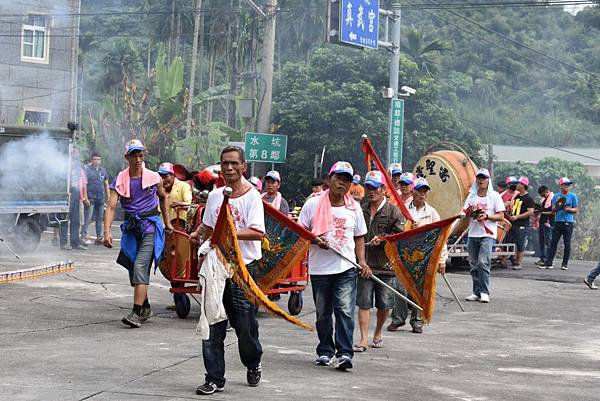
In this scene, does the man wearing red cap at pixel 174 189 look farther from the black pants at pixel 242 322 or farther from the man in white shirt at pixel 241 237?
the black pants at pixel 242 322

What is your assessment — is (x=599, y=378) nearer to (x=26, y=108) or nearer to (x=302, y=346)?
(x=302, y=346)

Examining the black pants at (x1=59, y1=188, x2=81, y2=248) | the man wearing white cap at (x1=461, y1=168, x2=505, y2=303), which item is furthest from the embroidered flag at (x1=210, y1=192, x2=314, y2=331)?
the black pants at (x1=59, y1=188, x2=81, y2=248)

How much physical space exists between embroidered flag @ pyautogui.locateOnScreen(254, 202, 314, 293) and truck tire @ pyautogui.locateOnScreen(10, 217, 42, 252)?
404 inches

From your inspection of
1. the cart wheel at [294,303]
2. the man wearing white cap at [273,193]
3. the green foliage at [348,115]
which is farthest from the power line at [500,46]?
the cart wheel at [294,303]

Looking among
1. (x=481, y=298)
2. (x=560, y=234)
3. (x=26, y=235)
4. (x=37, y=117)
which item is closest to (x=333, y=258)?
(x=481, y=298)

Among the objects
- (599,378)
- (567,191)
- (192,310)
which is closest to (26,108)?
(567,191)

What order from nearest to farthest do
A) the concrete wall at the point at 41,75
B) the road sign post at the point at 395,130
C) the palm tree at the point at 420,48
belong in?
the road sign post at the point at 395,130, the concrete wall at the point at 41,75, the palm tree at the point at 420,48

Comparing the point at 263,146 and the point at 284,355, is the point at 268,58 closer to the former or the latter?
the point at 263,146

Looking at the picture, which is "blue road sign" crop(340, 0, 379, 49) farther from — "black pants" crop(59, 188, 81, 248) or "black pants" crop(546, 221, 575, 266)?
"black pants" crop(59, 188, 81, 248)

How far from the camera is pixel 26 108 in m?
28.8

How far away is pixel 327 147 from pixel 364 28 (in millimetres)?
11268

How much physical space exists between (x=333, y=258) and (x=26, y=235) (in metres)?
10.8

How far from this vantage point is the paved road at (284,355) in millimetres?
7484

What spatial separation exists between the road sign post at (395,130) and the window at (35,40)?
7.91 meters
